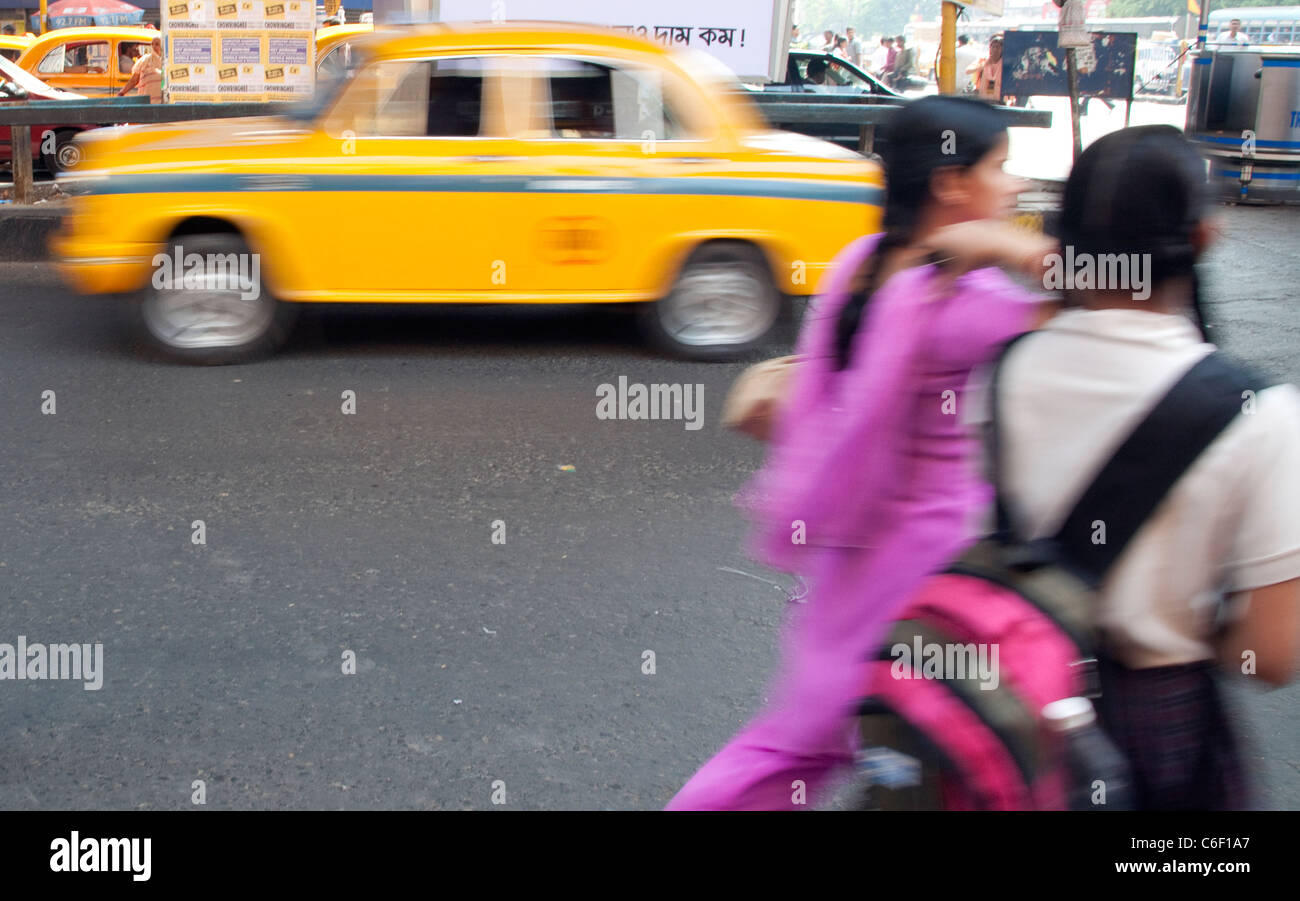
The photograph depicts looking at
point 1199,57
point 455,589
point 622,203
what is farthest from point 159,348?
point 1199,57

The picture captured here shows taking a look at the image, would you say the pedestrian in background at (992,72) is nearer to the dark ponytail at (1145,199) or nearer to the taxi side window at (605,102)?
the taxi side window at (605,102)

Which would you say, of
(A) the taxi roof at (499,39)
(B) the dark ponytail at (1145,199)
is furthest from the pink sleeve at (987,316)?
(A) the taxi roof at (499,39)

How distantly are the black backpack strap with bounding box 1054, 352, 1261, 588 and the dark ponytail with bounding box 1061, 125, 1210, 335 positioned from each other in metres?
0.15

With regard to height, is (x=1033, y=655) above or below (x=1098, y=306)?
below

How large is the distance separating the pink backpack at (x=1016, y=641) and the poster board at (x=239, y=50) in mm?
10580

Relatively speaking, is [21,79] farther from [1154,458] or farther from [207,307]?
[1154,458]

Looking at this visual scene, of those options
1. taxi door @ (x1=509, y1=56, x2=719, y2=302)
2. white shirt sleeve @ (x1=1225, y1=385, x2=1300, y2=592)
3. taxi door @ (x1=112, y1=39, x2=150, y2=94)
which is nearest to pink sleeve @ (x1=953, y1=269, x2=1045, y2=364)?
white shirt sleeve @ (x1=1225, y1=385, x2=1300, y2=592)

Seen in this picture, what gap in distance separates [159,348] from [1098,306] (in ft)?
22.1

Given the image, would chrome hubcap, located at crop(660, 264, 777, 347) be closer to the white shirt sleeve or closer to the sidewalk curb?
the sidewalk curb

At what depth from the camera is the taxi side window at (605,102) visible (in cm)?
773

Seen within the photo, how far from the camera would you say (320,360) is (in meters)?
7.81

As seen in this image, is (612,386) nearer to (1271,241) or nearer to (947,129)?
(947,129)

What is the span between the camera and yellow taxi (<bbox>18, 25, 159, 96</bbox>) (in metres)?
18.8

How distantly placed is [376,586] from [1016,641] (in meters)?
3.23
